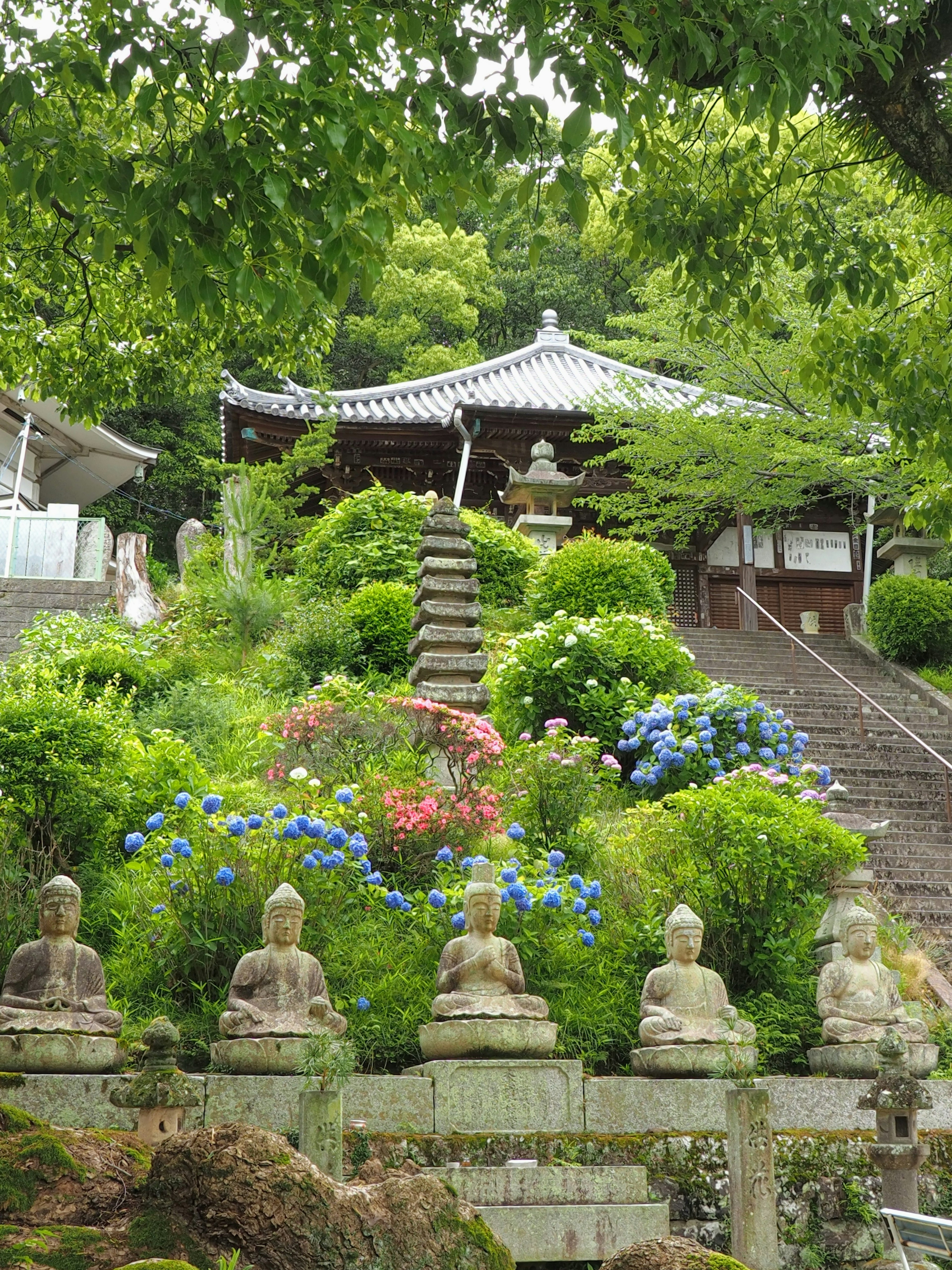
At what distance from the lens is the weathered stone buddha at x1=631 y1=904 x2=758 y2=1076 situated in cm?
731

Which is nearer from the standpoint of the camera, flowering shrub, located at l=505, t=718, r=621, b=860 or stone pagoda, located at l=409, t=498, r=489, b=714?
flowering shrub, located at l=505, t=718, r=621, b=860

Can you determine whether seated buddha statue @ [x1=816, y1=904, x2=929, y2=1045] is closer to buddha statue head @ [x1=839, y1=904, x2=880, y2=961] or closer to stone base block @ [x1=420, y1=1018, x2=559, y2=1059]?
buddha statue head @ [x1=839, y1=904, x2=880, y2=961]

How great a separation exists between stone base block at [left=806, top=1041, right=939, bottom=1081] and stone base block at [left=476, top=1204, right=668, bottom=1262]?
2254mm

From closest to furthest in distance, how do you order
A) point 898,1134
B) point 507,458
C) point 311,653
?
point 898,1134 → point 311,653 → point 507,458

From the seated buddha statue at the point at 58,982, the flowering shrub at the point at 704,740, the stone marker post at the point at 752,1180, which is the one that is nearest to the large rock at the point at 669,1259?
the stone marker post at the point at 752,1180

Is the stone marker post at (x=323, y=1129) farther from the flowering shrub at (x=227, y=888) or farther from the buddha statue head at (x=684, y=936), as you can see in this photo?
the buddha statue head at (x=684, y=936)

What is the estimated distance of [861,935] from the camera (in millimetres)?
8250

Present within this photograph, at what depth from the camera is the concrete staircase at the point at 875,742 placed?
1260cm

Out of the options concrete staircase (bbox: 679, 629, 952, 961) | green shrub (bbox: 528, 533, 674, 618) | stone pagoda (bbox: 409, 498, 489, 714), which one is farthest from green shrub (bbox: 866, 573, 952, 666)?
stone pagoda (bbox: 409, 498, 489, 714)

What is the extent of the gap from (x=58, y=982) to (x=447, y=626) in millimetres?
5760

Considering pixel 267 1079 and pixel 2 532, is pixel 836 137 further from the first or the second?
pixel 2 532

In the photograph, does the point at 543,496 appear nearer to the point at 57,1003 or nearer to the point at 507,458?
the point at 507,458

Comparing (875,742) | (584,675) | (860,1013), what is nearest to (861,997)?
(860,1013)

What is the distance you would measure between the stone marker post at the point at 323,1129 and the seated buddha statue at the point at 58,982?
214 centimetres
